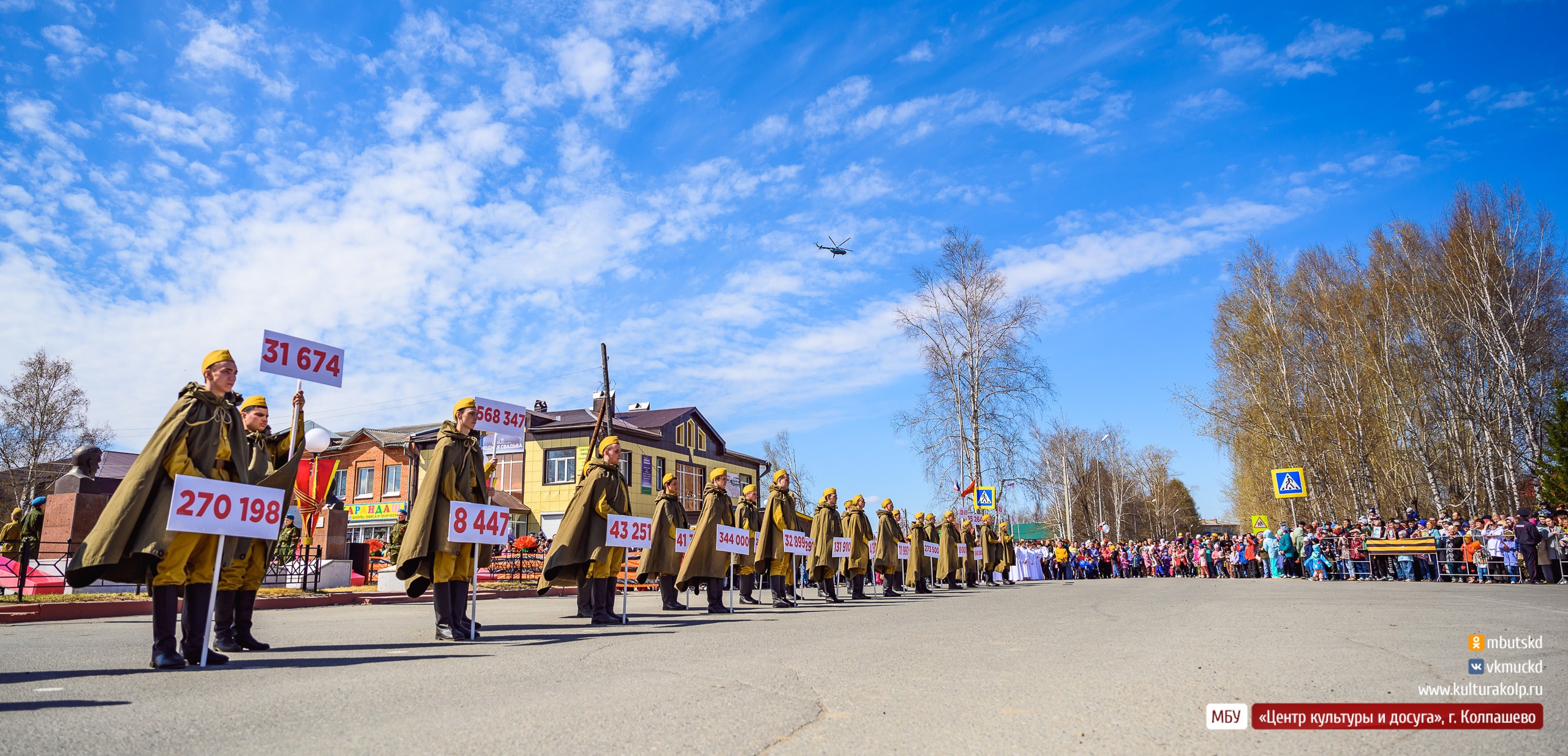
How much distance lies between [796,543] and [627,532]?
209 inches

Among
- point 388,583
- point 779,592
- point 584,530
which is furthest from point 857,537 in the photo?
point 388,583

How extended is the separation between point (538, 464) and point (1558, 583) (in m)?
44.2

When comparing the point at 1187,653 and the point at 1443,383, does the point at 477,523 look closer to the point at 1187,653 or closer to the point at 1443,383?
the point at 1187,653

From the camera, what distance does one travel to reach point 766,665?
611cm

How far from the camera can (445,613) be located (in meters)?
8.03

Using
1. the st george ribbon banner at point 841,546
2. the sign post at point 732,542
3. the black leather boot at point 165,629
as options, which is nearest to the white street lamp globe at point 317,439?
the sign post at point 732,542

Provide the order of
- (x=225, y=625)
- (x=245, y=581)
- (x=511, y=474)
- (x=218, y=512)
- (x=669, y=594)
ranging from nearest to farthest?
(x=218, y=512), (x=225, y=625), (x=245, y=581), (x=669, y=594), (x=511, y=474)

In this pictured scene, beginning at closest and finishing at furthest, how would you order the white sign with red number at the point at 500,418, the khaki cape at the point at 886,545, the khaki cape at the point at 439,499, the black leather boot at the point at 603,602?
the khaki cape at the point at 439,499 < the black leather boot at the point at 603,602 < the white sign with red number at the point at 500,418 < the khaki cape at the point at 886,545

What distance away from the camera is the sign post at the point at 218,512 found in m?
5.64

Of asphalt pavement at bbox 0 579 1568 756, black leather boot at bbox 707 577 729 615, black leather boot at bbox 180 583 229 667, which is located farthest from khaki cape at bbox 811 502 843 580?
black leather boot at bbox 180 583 229 667

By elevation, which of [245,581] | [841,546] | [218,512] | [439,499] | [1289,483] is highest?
[1289,483]

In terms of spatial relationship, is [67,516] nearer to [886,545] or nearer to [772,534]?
[772,534]

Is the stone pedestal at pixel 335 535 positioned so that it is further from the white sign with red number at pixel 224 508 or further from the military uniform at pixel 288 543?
the white sign with red number at pixel 224 508

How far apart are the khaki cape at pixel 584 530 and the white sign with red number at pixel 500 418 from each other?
1.77 meters
